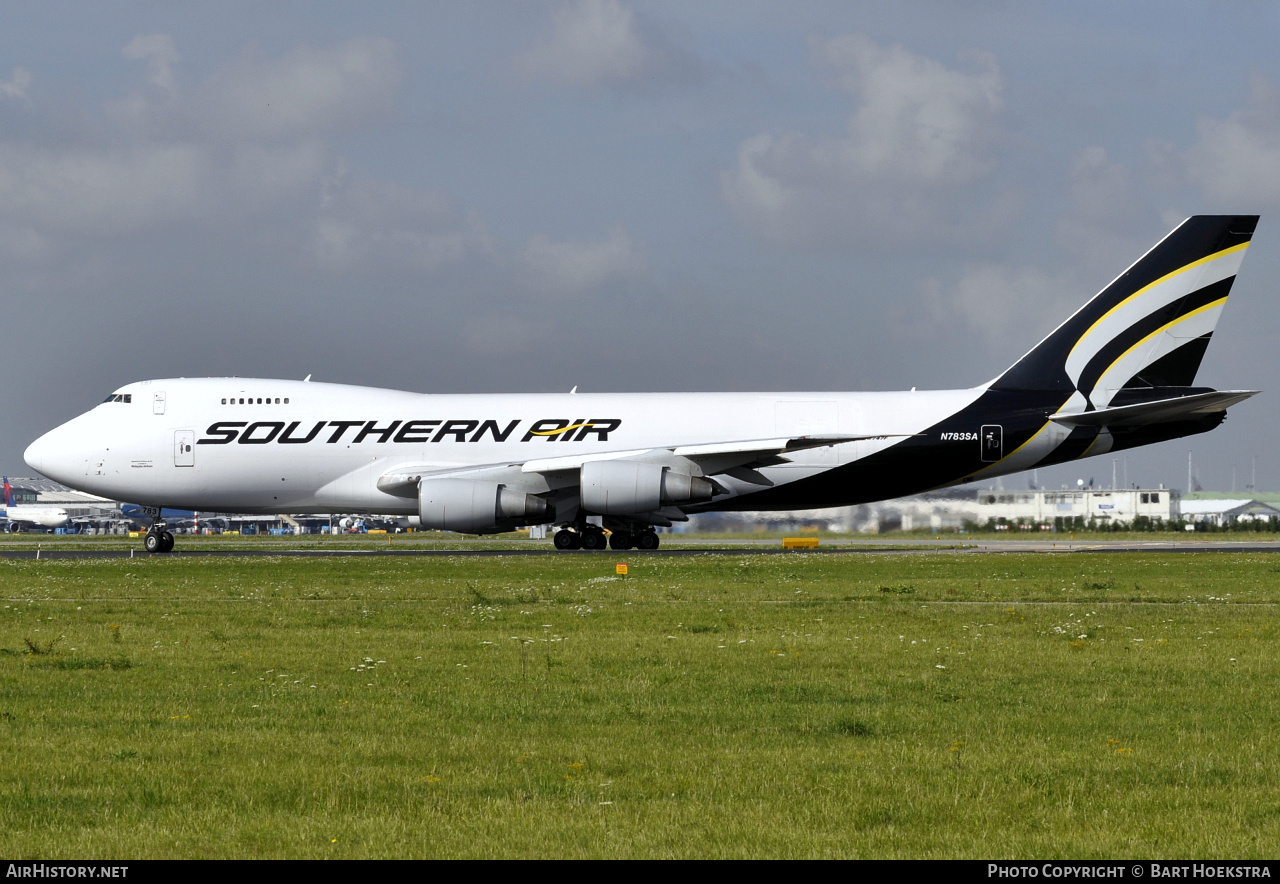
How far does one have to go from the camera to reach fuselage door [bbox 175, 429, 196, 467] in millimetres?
37781

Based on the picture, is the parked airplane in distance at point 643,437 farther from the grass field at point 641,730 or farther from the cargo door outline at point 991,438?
the grass field at point 641,730

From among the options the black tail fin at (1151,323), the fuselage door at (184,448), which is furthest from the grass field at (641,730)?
the fuselage door at (184,448)

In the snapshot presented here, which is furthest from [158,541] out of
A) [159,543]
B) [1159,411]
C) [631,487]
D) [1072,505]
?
[1072,505]

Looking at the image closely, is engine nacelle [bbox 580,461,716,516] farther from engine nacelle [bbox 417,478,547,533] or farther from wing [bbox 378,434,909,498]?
engine nacelle [bbox 417,478,547,533]

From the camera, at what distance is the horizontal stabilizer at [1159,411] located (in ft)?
111

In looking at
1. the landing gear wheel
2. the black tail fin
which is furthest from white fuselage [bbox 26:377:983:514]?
the black tail fin

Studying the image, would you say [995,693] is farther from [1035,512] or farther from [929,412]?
[1035,512]

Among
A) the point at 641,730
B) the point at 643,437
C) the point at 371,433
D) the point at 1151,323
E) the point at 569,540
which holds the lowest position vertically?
the point at 641,730

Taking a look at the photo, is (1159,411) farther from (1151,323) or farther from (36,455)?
(36,455)

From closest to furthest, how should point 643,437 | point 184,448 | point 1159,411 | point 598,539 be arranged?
point 1159,411 → point 643,437 → point 184,448 → point 598,539

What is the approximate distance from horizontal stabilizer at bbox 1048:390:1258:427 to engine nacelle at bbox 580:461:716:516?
10291 mm

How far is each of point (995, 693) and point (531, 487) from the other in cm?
2669

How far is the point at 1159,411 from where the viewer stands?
1350 inches

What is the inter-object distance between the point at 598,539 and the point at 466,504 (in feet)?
15.9
